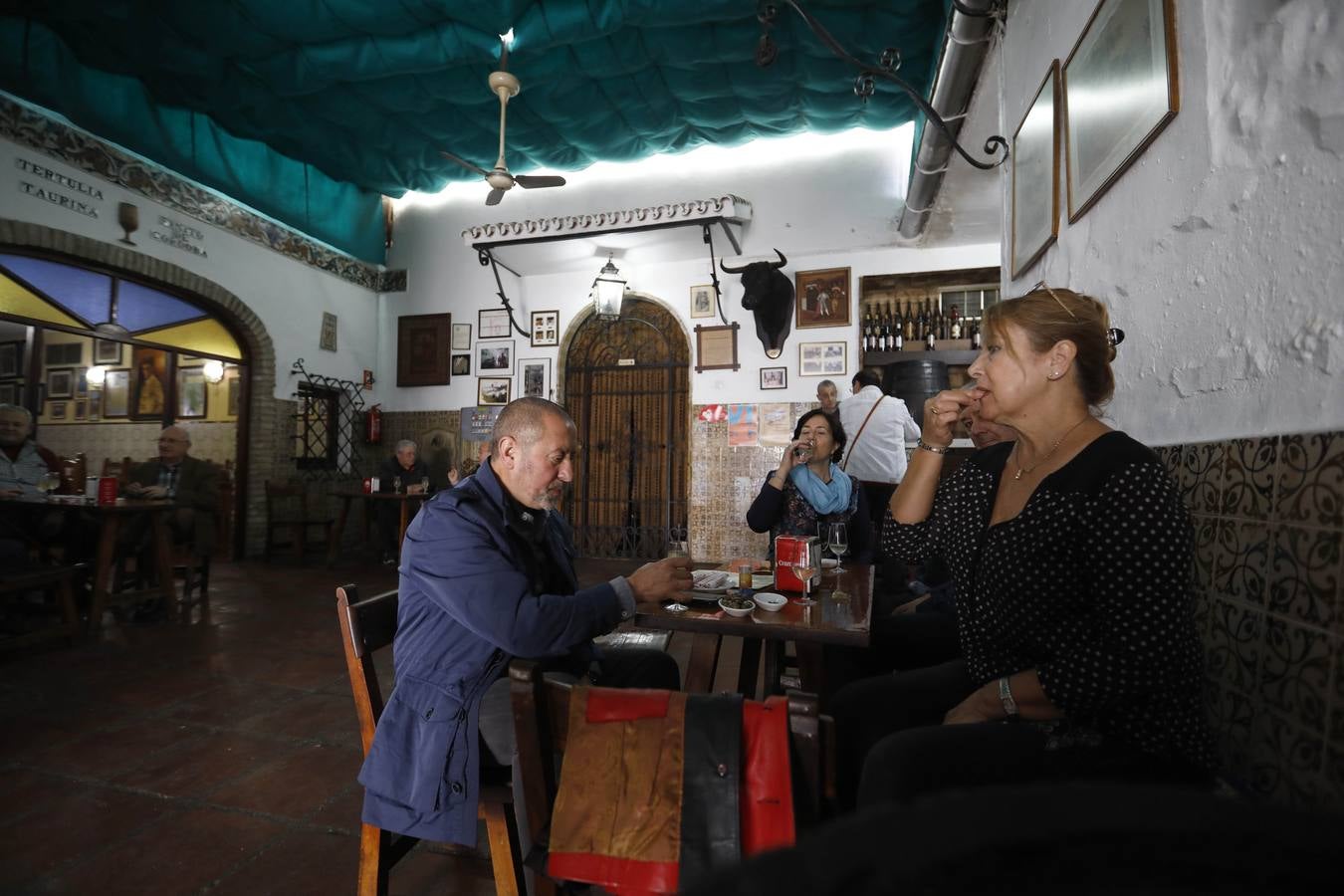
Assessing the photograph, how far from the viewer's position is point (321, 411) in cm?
800

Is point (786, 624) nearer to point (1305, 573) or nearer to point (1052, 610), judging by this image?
point (1052, 610)

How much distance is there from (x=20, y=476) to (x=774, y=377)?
6.58 metres

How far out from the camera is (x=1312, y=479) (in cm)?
107

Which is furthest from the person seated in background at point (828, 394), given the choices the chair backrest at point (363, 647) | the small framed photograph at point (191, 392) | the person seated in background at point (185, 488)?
the small framed photograph at point (191, 392)

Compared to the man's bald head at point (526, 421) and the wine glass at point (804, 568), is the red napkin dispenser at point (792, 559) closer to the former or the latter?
the wine glass at point (804, 568)

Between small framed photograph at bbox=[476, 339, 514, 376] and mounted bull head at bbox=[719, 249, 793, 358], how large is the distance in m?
3.06

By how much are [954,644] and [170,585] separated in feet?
16.8

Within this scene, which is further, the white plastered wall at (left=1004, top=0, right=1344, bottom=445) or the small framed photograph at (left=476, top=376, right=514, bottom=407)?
the small framed photograph at (left=476, top=376, right=514, bottom=407)

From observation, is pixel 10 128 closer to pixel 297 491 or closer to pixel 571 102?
pixel 297 491

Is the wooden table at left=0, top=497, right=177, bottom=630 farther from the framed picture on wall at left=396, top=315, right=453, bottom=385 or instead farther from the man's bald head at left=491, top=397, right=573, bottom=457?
the framed picture on wall at left=396, top=315, right=453, bottom=385

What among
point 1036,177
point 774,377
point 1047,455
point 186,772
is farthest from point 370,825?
point 774,377

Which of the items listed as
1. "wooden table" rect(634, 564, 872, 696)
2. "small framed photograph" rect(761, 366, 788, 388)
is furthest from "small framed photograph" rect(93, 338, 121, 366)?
"wooden table" rect(634, 564, 872, 696)

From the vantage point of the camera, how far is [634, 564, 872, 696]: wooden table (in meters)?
1.77

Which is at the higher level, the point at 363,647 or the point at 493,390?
the point at 493,390
